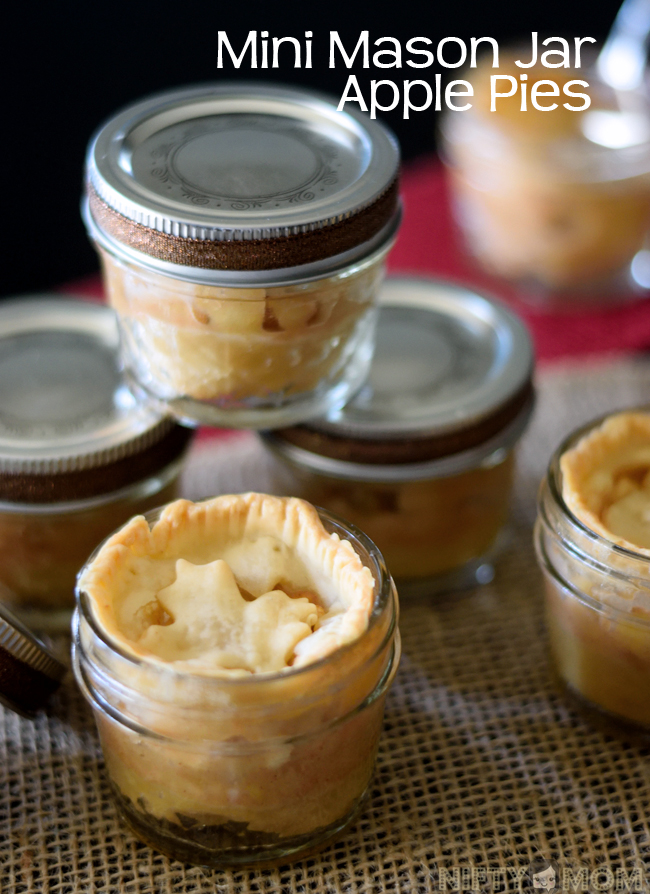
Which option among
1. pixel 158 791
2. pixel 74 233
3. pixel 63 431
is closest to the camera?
pixel 158 791

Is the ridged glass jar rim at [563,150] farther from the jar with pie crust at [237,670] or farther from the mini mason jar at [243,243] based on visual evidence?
the jar with pie crust at [237,670]

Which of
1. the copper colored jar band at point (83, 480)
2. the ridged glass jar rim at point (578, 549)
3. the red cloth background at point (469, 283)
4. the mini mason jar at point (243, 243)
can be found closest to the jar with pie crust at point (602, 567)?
the ridged glass jar rim at point (578, 549)

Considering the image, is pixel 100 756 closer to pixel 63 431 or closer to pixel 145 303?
pixel 63 431

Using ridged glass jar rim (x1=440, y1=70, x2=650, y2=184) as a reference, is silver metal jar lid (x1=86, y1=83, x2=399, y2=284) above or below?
above

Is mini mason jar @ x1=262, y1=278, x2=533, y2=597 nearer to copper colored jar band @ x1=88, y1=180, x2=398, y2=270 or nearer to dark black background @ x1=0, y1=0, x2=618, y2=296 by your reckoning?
copper colored jar band @ x1=88, y1=180, x2=398, y2=270

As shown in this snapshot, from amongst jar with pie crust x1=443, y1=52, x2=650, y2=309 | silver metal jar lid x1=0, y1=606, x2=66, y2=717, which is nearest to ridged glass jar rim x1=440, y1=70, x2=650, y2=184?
jar with pie crust x1=443, y1=52, x2=650, y2=309

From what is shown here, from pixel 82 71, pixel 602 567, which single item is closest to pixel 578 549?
pixel 602 567

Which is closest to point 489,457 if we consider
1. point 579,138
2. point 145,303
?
point 145,303

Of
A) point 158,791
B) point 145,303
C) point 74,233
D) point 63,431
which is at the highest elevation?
point 145,303
